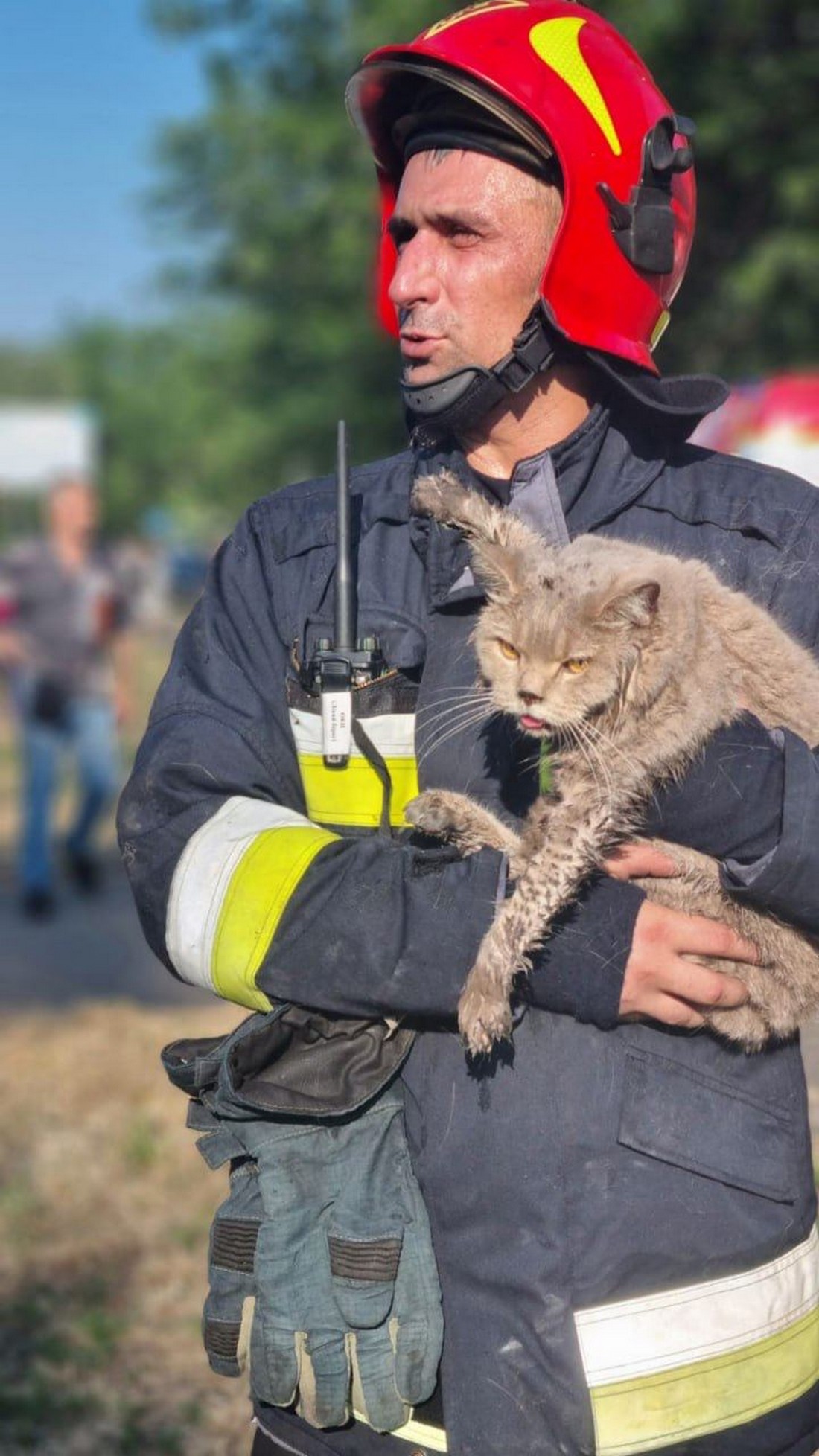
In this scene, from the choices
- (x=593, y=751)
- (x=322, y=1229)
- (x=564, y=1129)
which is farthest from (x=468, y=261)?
(x=322, y=1229)

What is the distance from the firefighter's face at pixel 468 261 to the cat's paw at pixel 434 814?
33.7 inches

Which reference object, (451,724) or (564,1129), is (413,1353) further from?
(451,724)

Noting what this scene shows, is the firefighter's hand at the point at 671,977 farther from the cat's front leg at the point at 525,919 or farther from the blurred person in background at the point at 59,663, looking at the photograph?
the blurred person in background at the point at 59,663

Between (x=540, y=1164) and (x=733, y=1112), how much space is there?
355 millimetres

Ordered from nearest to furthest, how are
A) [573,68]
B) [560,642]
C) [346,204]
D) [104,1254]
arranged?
[560,642]
[573,68]
[104,1254]
[346,204]

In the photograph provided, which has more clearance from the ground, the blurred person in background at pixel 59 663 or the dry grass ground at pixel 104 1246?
the blurred person in background at pixel 59 663

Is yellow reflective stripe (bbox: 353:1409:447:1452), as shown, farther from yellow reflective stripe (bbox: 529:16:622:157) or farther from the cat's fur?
yellow reflective stripe (bbox: 529:16:622:157)

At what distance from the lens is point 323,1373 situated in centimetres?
283

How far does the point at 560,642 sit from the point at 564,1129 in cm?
89

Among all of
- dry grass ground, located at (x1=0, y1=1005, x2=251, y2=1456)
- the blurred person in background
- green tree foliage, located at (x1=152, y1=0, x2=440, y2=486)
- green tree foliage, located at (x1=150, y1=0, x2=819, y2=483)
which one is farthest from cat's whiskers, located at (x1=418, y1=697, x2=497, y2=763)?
green tree foliage, located at (x1=152, y1=0, x2=440, y2=486)

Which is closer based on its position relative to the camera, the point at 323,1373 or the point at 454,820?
the point at 323,1373

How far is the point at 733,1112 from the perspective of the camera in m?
2.88

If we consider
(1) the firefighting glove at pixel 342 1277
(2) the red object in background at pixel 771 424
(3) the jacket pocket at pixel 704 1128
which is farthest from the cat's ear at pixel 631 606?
(2) the red object in background at pixel 771 424

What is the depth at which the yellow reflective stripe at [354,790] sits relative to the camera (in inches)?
120
